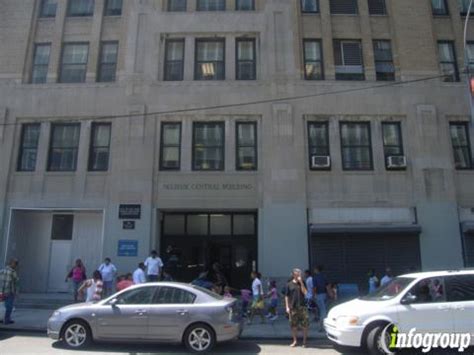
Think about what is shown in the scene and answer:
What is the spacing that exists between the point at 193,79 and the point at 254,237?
25.0 ft

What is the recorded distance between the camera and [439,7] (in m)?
19.4

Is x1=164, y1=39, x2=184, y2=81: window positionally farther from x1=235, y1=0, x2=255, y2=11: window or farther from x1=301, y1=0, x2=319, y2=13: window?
x1=301, y1=0, x2=319, y2=13: window

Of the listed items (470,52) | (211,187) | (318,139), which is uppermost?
(470,52)

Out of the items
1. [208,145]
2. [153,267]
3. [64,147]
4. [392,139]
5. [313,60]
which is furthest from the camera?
[313,60]

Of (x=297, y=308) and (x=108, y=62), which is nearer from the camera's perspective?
(x=297, y=308)

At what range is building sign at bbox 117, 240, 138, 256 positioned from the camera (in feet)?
53.9

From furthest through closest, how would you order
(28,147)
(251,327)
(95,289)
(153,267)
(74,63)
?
1. (74,63)
2. (28,147)
3. (153,267)
4. (251,327)
5. (95,289)

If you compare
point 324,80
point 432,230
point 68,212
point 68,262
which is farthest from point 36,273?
point 432,230

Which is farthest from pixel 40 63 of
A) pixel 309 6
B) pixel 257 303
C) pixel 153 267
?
pixel 257 303

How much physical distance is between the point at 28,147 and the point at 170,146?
646 centimetres

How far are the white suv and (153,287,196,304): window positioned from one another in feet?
11.1

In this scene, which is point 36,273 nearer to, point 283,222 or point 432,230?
point 283,222

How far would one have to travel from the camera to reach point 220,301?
9.60m

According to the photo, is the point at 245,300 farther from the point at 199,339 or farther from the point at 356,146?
the point at 356,146
